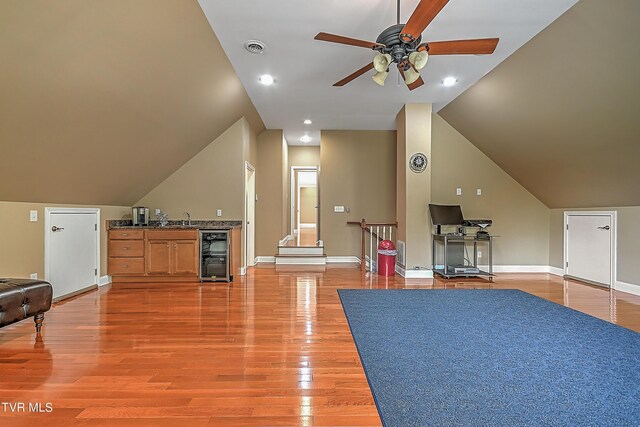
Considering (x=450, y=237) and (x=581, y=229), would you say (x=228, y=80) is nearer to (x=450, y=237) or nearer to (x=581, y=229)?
(x=450, y=237)

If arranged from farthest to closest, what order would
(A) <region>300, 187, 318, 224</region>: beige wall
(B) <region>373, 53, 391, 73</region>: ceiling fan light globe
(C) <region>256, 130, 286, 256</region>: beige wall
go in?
(A) <region>300, 187, 318, 224</region>: beige wall
(C) <region>256, 130, 286, 256</region>: beige wall
(B) <region>373, 53, 391, 73</region>: ceiling fan light globe

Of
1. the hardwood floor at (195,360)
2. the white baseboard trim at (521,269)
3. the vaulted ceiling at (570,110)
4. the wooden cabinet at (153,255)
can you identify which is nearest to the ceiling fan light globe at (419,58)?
the vaulted ceiling at (570,110)

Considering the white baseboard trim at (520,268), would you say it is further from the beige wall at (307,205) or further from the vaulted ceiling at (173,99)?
the beige wall at (307,205)

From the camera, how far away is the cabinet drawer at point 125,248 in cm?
512

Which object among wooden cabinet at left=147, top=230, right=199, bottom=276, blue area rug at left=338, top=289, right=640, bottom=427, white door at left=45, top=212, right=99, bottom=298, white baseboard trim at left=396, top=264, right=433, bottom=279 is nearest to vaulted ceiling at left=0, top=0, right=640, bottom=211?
white door at left=45, top=212, right=99, bottom=298

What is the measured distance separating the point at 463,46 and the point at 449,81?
209 cm

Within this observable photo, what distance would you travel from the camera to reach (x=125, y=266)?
513 centimetres

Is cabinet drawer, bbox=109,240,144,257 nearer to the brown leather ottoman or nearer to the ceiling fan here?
the brown leather ottoman

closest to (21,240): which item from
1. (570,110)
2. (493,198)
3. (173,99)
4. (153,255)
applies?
(153,255)

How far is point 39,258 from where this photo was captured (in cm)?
386

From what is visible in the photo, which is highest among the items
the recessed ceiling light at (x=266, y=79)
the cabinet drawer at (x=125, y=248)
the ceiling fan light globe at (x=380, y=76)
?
the recessed ceiling light at (x=266, y=79)

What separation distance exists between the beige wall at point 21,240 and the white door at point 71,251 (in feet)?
0.37

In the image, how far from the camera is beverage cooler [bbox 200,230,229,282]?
5.28m

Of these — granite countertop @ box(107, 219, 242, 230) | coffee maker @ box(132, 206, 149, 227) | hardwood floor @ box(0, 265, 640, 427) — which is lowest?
hardwood floor @ box(0, 265, 640, 427)
